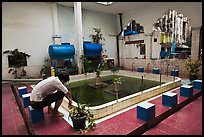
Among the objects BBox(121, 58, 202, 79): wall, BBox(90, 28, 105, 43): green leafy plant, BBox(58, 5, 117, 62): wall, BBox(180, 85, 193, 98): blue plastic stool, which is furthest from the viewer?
BBox(90, 28, 105, 43): green leafy plant

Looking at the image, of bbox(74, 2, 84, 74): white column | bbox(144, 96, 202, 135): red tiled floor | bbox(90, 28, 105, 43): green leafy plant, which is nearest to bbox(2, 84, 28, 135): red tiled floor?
bbox(144, 96, 202, 135): red tiled floor

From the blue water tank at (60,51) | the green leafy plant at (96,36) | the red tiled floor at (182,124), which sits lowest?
the red tiled floor at (182,124)

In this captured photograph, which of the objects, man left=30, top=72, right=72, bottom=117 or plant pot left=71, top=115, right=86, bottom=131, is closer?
plant pot left=71, top=115, right=86, bottom=131

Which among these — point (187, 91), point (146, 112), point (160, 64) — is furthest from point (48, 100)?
point (160, 64)

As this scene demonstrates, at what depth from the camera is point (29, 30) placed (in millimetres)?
6789

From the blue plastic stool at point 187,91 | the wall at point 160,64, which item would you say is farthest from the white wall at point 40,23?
the blue plastic stool at point 187,91

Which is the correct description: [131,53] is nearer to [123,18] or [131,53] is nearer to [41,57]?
[123,18]

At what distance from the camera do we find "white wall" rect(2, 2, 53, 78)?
6309mm

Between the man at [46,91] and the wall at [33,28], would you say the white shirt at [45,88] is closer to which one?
the man at [46,91]

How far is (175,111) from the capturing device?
120 inches

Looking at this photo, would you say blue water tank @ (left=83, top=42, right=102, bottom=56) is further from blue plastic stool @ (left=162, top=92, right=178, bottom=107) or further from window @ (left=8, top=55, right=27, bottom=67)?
blue plastic stool @ (left=162, top=92, right=178, bottom=107)

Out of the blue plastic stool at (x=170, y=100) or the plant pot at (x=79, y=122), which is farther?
the blue plastic stool at (x=170, y=100)

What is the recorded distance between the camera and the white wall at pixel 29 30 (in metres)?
6.31

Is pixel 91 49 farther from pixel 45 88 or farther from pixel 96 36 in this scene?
pixel 45 88
